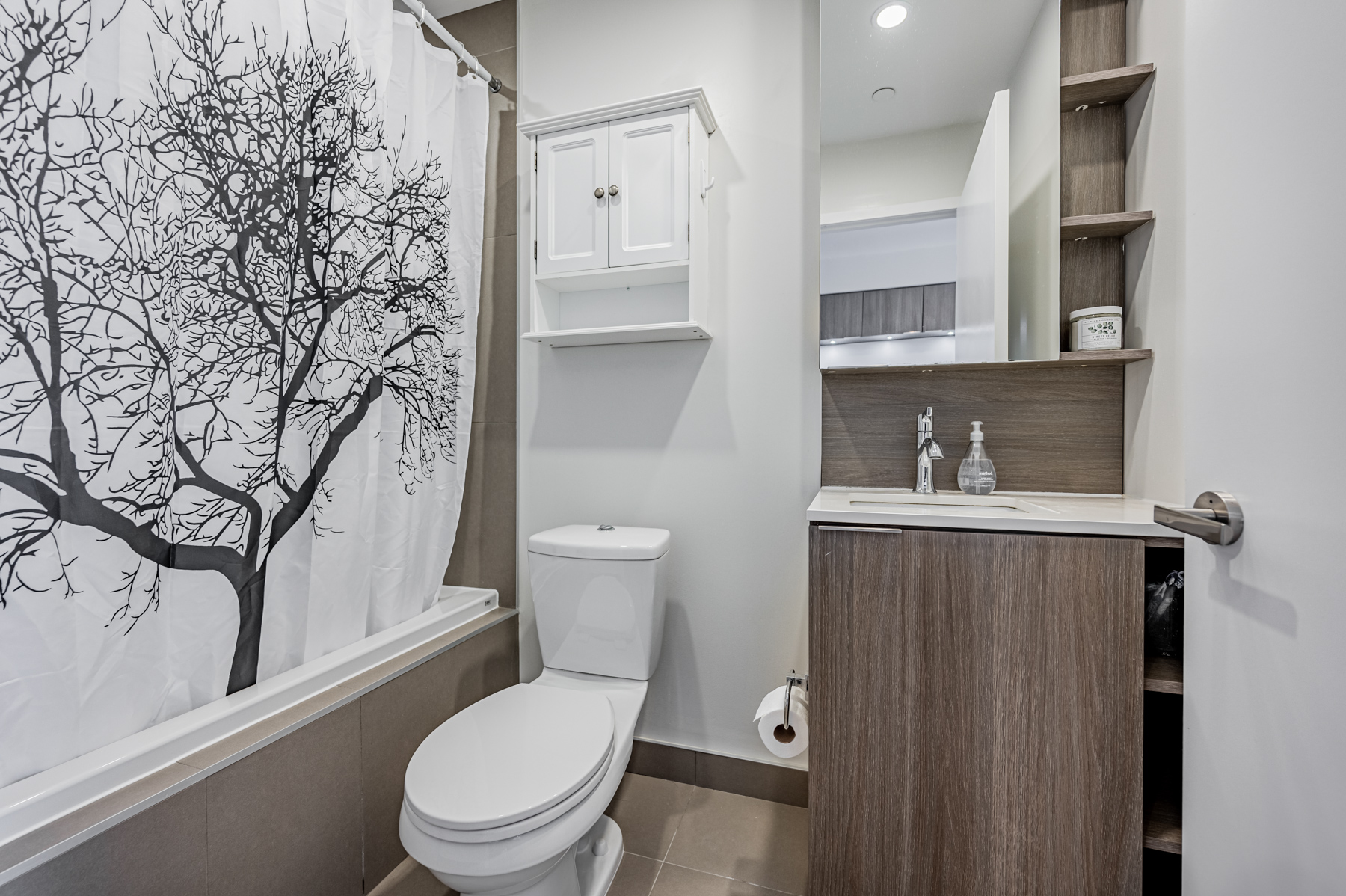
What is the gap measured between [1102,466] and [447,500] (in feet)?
5.65

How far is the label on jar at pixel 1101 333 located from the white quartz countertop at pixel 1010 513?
36 centimetres

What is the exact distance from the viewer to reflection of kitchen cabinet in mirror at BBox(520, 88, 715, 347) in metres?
1.54

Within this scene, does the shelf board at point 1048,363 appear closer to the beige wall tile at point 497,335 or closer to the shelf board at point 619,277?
the shelf board at point 619,277

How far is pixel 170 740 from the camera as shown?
95 centimetres

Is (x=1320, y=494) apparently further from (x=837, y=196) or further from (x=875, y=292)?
(x=837, y=196)

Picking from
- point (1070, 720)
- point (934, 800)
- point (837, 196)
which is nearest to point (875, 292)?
point (837, 196)

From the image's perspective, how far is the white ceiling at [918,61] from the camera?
1.38 meters

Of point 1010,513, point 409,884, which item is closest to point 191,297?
point 409,884

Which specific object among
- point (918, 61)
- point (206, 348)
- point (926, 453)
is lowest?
point (926, 453)

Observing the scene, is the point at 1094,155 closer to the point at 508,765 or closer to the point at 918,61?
the point at 918,61

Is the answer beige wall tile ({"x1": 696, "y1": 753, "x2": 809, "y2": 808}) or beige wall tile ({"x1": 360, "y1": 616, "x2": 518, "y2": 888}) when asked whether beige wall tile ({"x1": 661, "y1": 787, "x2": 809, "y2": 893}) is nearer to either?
beige wall tile ({"x1": 696, "y1": 753, "x2": 809, "y2": 808})

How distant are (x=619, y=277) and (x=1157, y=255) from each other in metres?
1.27

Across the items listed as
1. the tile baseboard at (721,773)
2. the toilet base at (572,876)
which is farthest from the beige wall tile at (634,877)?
the tile baseboard at (721,773)

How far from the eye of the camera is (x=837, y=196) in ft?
4.99
